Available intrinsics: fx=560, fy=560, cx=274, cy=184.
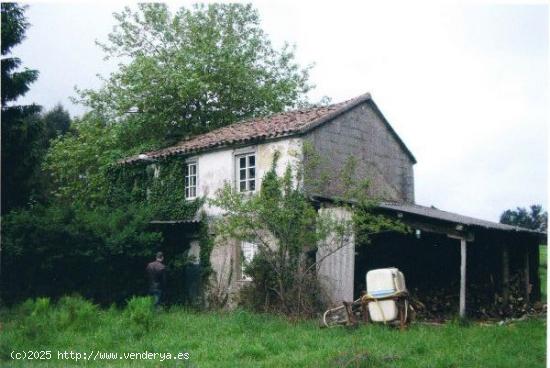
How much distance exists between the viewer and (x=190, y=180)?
20.2 meters

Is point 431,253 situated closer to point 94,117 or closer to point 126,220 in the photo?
point 126,220

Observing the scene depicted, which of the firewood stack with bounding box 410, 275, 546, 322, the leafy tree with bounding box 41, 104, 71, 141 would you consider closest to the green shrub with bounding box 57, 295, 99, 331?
the firewood stack with bounding box 410, 275, 546, 322

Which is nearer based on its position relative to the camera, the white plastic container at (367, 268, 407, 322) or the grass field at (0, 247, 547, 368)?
the grass field at (0, 247, 547, 368)

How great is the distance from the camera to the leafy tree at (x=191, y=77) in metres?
28.9

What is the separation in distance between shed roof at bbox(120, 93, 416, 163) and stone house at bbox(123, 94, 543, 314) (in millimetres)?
38

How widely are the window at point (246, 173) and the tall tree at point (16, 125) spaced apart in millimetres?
7133

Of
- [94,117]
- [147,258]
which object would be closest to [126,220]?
[147,258]

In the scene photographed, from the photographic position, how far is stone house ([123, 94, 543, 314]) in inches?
670

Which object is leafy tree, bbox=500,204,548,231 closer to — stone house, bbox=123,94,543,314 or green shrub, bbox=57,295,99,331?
stone house, bbox=123,94,543,314

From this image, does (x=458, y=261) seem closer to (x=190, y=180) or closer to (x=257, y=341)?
(x=190, y=180)

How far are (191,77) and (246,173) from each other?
38.3 feet

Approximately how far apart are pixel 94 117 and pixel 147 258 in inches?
576

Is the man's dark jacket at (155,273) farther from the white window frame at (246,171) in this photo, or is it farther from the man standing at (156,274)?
the white window frame at (246,171)

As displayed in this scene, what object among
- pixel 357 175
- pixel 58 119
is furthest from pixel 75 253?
pixel 58 119
